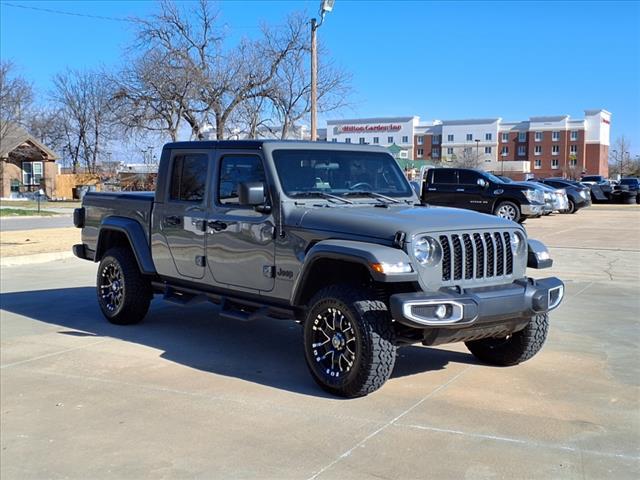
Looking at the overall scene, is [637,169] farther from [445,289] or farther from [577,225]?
[445,289]

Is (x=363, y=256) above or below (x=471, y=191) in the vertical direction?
below

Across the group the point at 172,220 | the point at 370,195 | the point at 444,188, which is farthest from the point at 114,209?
the point at 444,188

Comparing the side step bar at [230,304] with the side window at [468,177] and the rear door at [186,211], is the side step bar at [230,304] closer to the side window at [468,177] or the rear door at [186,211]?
the rear door at [186,211]

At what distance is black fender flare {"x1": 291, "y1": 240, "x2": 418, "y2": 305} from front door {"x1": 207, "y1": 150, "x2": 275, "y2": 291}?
613 mm

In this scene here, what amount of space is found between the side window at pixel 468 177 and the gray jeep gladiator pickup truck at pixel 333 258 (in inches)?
588

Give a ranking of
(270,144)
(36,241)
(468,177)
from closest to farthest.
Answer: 1. (270,144)
2. (36,241)
3. (468,177)

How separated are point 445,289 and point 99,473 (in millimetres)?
2584

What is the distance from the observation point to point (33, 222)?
2625 centimetres

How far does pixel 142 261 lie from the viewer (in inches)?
290

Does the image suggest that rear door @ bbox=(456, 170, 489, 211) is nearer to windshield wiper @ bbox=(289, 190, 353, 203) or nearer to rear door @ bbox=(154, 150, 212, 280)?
rear door @ bbox=(154, 150, 212, 280)

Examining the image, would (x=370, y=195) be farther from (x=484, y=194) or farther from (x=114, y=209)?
(x=484, y=194)

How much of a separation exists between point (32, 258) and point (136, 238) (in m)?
7.25

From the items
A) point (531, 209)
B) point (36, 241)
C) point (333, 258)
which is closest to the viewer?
point (333, 258)

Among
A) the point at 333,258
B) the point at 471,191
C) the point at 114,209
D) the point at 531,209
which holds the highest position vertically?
the point at 471,191
